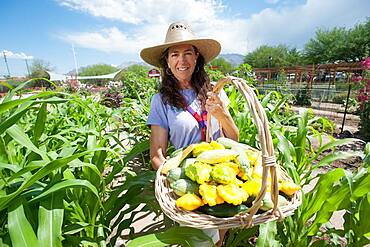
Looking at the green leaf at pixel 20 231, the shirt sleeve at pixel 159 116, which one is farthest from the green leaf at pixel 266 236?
the green leaf at pixel 20 231

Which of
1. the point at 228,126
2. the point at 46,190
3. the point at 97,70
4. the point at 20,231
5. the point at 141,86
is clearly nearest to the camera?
the point at 20,231

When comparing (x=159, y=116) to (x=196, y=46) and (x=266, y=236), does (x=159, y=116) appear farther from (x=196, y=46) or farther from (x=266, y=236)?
(x=266, y=236)

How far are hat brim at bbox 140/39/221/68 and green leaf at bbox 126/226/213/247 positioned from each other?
36.4 inches

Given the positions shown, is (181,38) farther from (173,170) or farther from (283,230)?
(283,230)

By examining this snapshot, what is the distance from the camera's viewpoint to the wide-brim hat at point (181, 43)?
4.17 feet

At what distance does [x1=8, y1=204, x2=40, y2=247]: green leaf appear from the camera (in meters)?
0.63

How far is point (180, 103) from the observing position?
133cm

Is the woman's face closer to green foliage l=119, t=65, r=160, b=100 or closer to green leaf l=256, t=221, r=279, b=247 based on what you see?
green leaf l=256, t=221, r=279, b=247

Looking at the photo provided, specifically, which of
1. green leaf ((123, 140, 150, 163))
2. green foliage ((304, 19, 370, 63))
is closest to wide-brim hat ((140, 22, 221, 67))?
green leaf ((123, 140, 150, 163))

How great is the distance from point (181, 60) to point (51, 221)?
971 millimetres

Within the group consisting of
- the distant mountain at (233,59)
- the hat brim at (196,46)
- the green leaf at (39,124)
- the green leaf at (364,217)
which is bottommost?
the green leaf at (364,217)

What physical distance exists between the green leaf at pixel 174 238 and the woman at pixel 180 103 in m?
0.45

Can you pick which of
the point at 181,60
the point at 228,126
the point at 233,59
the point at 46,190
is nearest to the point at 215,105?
the point at 228,126

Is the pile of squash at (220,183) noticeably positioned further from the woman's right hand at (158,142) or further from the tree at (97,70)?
the tree at (97,70)
